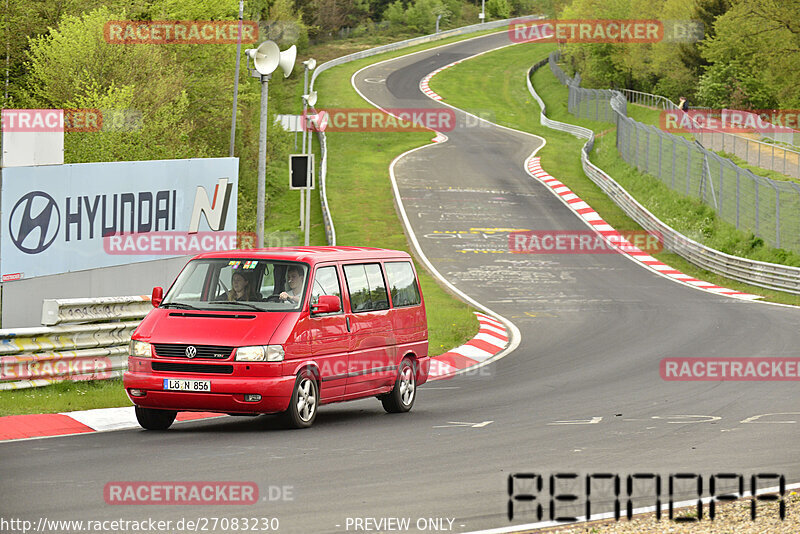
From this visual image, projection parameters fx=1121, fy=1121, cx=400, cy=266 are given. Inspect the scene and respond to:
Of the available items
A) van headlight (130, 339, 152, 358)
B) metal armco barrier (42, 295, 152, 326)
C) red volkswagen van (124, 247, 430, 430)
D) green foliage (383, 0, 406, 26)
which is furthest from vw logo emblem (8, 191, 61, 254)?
green foliage (383, 0, 406, 26)

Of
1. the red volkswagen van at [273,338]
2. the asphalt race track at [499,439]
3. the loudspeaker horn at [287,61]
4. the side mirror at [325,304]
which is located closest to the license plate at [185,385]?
the red volkswagen van at [273,338]

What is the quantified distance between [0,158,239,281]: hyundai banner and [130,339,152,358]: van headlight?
124 inches

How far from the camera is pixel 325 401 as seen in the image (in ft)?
40.3

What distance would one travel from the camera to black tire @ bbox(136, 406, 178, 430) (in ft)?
38.3

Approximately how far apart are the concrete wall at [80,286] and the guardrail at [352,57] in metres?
18.5

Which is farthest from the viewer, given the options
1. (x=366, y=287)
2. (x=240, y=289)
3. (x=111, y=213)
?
(x=111, y=213)

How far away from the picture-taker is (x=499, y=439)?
11211 millimetres

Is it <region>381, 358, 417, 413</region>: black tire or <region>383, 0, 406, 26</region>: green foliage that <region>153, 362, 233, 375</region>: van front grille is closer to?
<region>381, 358, 417, 413</region>: black tire

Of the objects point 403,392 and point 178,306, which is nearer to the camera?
point 178,306

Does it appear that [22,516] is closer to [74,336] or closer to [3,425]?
[3,425]

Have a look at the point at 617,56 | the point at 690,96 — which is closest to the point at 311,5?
the point at 617,56

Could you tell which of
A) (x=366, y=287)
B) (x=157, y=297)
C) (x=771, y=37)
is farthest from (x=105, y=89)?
(x=771, y=37)

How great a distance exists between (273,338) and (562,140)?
179 feet

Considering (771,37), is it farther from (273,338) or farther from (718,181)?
(273,338)
